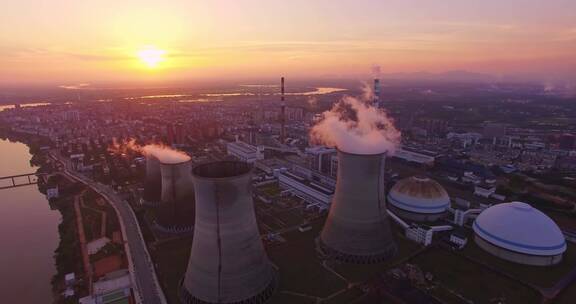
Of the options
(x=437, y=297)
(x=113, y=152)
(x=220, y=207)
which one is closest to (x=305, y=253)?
(x=437, y=297)

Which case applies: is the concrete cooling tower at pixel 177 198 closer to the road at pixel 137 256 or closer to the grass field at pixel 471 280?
the road at pixel 137 256

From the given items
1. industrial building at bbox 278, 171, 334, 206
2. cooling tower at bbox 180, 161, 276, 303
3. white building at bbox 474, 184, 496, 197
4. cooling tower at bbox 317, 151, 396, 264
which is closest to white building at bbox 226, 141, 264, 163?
industrial building at bbox 278, 171, 334, 206

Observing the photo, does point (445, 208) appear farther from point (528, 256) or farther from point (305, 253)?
point (305, 253)

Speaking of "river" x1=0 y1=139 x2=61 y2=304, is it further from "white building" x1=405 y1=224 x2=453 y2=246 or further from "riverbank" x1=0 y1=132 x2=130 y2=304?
"white building" x1=405 y1=224 x2=453 y2=246

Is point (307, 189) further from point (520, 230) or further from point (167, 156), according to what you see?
point (520, 230)

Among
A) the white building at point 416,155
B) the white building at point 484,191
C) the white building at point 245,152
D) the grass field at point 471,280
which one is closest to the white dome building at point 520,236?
the grass field at point 471,280

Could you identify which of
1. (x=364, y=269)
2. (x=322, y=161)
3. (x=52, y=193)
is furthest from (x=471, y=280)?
(x=52, y=193)

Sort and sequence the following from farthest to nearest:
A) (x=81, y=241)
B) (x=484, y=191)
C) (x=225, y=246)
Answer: (x=484, y=191) → (x=81, y=241) → (x=225, y=246)
